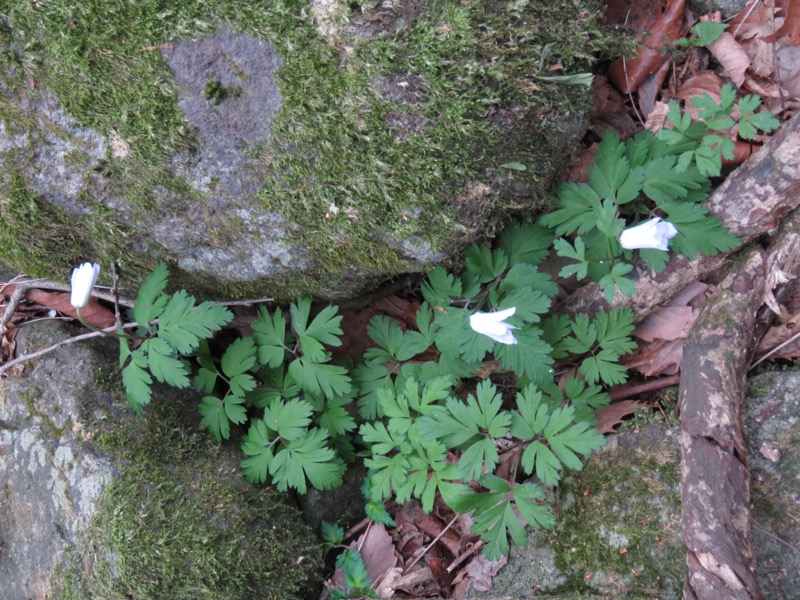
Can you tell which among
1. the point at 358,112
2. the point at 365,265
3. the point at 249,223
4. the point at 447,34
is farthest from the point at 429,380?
the point at 447,34

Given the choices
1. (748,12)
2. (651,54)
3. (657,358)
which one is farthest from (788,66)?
(657,358)

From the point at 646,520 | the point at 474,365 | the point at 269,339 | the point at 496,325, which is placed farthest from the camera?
the point at 269,339

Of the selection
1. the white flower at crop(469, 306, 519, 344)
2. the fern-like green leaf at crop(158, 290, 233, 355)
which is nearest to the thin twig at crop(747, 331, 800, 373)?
the white flower at crop(469, 306, 519, 344)

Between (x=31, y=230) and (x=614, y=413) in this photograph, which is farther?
(x=614, y=413)

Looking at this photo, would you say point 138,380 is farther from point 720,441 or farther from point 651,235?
point 720,441

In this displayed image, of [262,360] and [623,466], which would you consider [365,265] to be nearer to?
[262,360]

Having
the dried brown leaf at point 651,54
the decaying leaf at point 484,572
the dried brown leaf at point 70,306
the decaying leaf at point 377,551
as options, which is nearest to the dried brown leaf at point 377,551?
the decaying leaf at point 377,551

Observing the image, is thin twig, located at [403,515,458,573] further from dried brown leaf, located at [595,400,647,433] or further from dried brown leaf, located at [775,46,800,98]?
dried brown leaf, located at [775,46,800,98]
